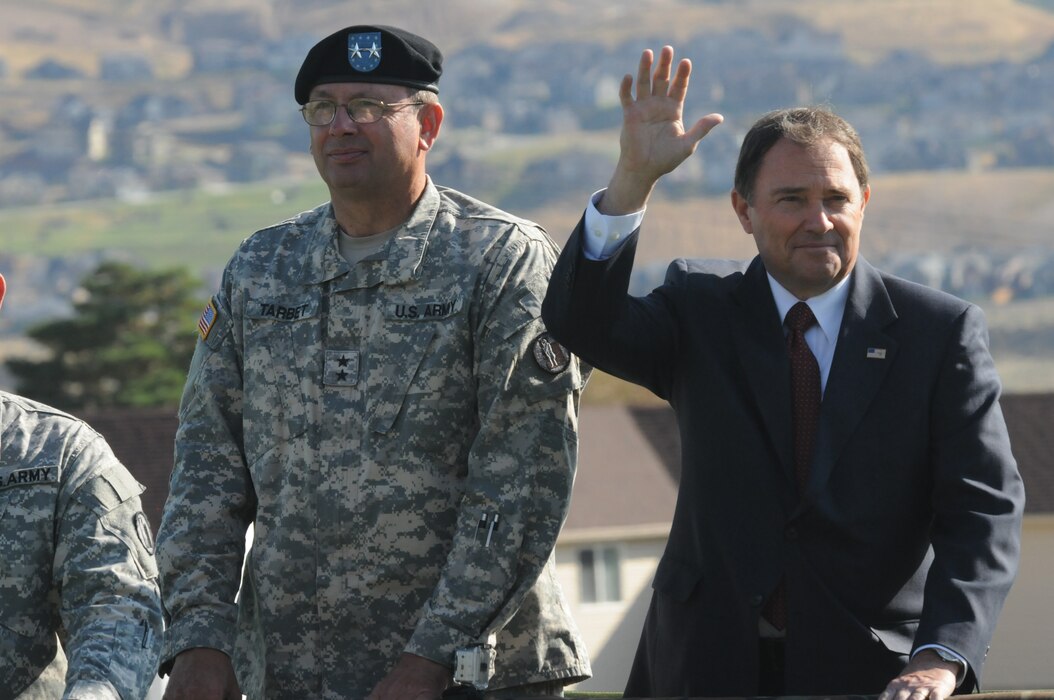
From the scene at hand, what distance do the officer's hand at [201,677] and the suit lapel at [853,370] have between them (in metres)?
1.49

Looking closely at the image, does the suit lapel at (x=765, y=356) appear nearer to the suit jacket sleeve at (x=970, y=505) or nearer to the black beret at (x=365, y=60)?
the suit jacket sleeve at (x=970, y=505)

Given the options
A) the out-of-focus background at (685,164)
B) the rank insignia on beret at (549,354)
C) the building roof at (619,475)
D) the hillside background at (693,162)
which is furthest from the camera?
the hillside background at (693,162)

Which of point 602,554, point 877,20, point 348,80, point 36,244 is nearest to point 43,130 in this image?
point 36,244

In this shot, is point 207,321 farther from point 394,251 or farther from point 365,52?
point 365,52

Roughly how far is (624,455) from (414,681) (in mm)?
37313

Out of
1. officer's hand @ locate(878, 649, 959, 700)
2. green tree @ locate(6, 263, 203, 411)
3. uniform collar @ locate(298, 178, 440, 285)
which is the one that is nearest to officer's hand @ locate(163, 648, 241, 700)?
uniform collar @ locate(298, 178, 440, 285)

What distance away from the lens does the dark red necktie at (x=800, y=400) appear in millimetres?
4348

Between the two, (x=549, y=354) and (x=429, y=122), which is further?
(x=429, y=122)

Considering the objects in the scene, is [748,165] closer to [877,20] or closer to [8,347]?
[8,347]

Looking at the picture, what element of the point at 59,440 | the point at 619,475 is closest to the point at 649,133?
the point at 59,440

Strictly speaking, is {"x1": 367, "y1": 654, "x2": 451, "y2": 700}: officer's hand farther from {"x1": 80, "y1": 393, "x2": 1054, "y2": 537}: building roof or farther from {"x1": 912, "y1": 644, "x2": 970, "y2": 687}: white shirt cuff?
{"x1": 80, "y1": 393, "x2": 1054, "y2": 537}: building roof

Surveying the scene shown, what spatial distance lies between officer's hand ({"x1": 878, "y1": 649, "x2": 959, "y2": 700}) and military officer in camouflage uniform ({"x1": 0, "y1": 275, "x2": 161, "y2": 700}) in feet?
5.93

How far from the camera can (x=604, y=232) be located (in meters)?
4.27

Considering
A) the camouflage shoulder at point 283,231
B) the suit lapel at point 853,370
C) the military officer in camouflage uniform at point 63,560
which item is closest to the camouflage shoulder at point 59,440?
the military officer in camouflage uniform at point 63,560
